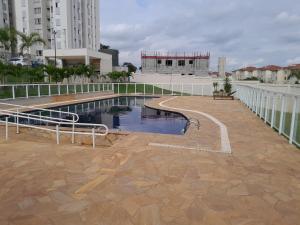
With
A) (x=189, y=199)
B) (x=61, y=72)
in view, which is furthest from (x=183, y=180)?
(x=61, y=72)

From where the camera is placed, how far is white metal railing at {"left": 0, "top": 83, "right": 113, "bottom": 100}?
13455 mm

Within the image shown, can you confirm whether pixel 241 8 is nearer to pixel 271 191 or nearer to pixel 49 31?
pixel 271 191

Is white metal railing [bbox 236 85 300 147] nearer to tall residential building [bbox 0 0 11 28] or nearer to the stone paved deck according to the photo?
the stone paved deck

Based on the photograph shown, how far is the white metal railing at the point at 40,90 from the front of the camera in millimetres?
13455

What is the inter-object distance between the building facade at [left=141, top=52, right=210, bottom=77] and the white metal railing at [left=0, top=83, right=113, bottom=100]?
31.4m

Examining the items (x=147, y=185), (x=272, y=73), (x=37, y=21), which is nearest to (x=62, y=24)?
(x=37, y=21)

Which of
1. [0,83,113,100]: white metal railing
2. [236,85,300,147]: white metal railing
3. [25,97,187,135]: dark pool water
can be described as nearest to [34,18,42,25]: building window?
[0,83,113,100]: white metal railing

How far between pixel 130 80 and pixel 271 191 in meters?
36.2

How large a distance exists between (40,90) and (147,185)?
46.0 ft

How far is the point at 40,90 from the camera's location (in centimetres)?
1594

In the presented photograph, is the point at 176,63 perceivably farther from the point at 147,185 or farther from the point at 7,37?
the point at 147,185

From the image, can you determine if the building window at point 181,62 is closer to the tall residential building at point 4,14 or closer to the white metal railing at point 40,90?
the white metal railing at point 40,90

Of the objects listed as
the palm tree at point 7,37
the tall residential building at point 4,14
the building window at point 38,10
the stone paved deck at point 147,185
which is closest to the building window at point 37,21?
the building window at point 38,10

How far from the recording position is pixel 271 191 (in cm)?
373
